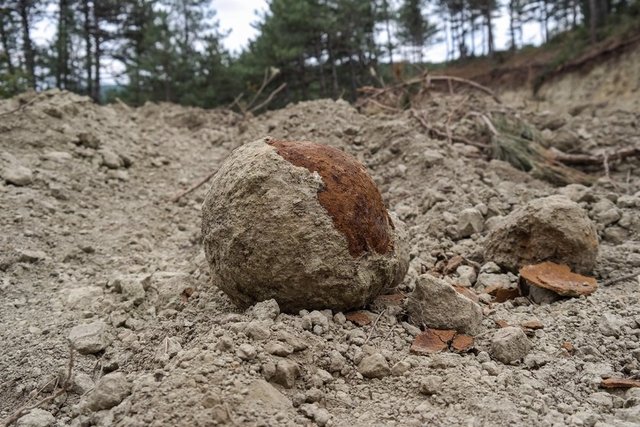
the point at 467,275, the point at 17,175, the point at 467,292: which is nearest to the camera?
the point at 467,292

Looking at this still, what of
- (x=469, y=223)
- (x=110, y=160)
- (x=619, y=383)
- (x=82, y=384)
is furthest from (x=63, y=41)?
(x=619, y=383)

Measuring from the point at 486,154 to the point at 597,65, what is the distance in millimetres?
11604

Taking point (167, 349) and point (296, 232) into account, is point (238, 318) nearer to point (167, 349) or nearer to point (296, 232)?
point (167, 349)

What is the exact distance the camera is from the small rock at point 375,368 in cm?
214

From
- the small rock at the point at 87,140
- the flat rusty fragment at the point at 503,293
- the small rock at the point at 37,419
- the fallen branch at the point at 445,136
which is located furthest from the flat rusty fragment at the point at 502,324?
the small rock at the point at 87,140

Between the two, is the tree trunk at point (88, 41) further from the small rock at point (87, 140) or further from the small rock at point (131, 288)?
the small rock at point (131, 288)

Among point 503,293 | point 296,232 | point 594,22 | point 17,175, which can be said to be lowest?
point 503,293

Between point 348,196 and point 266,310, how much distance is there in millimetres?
673

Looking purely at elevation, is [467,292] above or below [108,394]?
above

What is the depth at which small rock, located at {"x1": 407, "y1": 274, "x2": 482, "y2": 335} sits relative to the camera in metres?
2.46

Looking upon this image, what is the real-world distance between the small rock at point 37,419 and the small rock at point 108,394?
0.20 metres

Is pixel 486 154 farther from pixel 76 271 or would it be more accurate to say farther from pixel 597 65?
pixel 597 65

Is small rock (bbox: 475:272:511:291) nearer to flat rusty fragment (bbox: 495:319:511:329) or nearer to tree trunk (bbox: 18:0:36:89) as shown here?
flat rusty fragment (bbox: 495:319:511:329)

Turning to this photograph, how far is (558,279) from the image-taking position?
119 inches
